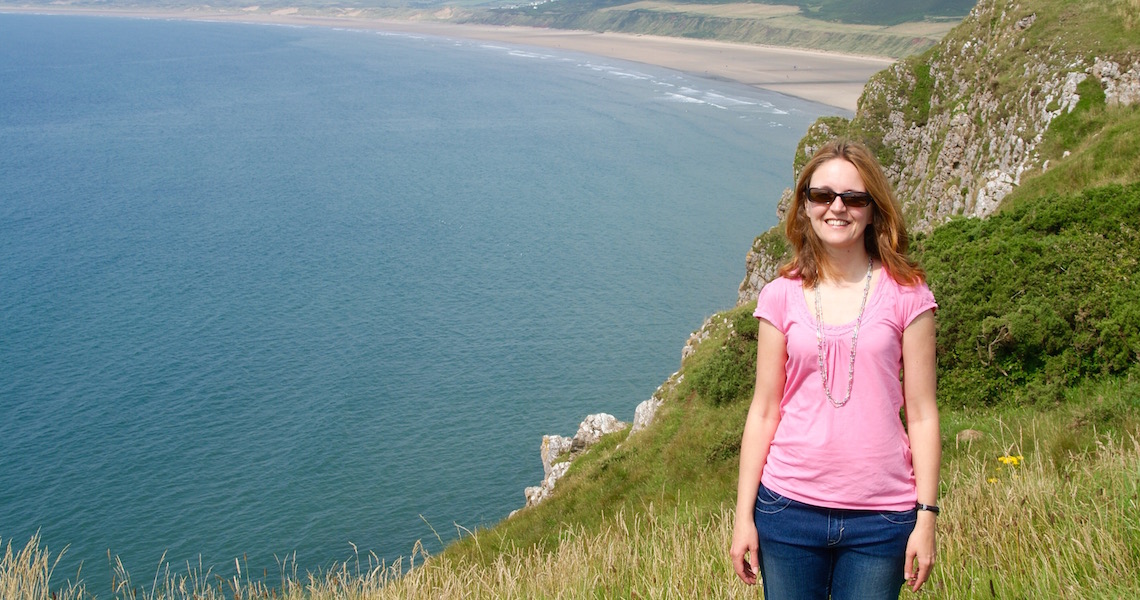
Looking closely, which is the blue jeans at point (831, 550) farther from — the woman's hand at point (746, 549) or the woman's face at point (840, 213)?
the woman's face at point (840, 213)

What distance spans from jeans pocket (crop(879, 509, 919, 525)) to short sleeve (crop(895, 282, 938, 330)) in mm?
754

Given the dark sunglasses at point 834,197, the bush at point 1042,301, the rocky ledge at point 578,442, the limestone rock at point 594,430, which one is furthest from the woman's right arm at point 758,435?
the limestone rock at point 594,430

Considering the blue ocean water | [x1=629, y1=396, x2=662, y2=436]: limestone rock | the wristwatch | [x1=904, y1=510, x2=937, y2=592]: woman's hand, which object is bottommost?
the blue ocean water

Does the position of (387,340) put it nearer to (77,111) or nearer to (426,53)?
(77,111)

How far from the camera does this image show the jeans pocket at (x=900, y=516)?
3736 mm

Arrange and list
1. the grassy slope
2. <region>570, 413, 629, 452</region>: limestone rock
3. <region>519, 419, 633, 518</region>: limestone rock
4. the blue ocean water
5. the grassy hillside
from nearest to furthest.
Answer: the grassy hillside < the grassy slope < <region>519, 419, 633, 518</region>: limestone rock < <region>570, 413, 629, 452</region>: limestone rock < the blue ocean water

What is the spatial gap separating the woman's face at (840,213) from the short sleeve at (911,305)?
356 millimetres

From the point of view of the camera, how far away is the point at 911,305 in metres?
3.75

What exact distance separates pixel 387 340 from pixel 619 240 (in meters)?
20.6

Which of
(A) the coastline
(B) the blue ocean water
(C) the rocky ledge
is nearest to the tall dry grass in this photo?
(B) the blue ocean water

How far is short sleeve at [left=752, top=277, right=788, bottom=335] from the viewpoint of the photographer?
12.8 feet

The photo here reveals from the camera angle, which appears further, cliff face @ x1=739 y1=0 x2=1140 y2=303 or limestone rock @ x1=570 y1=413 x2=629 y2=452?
limestone rock @ x1=570 y1=413 x2=629 y2=452

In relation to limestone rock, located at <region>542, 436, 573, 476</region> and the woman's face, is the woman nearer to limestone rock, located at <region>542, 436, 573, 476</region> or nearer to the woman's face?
the woman's face

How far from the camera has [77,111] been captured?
351 ft
